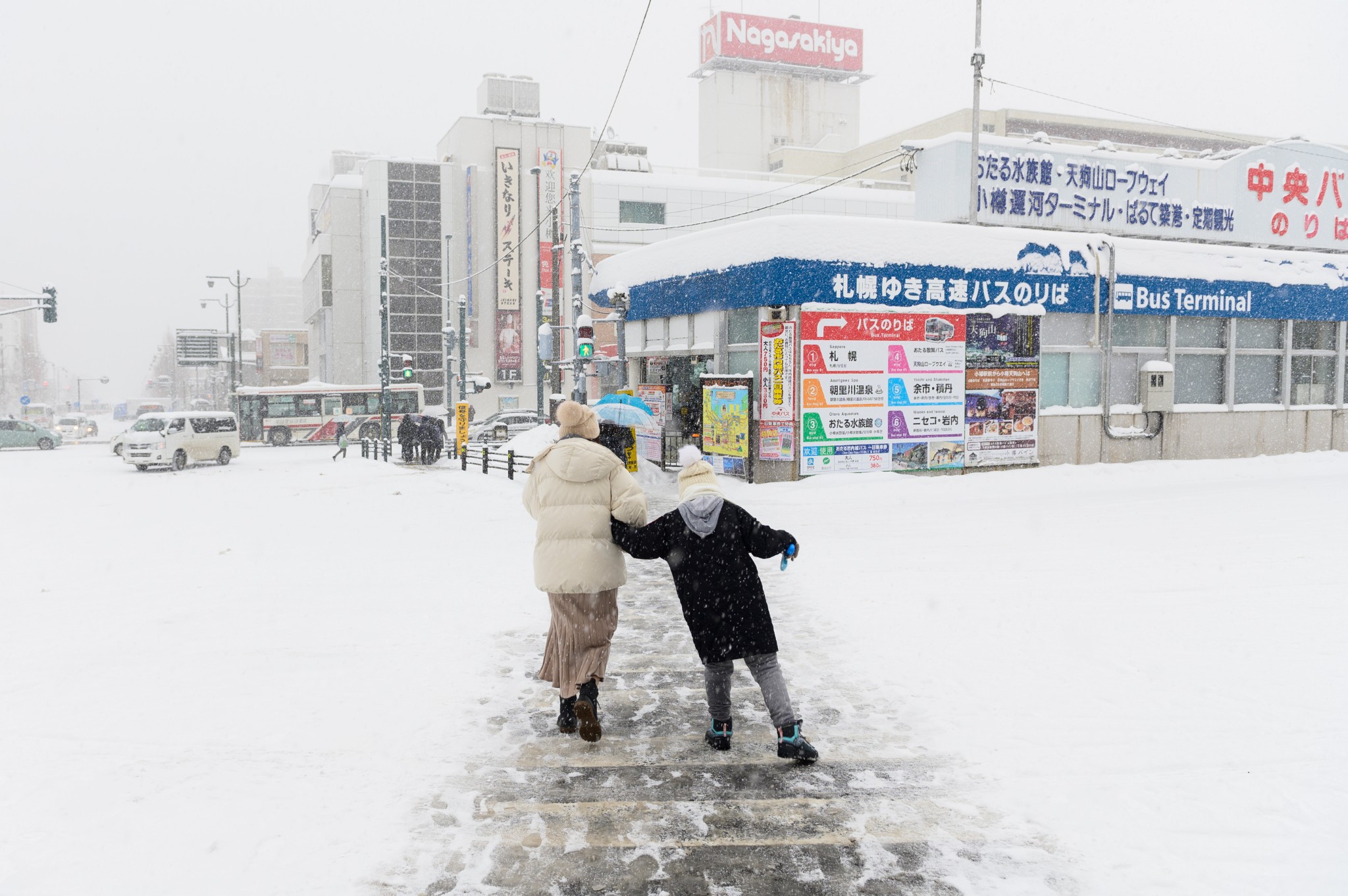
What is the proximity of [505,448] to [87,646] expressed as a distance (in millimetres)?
19886

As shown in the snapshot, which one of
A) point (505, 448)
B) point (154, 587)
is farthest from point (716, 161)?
point (154, 587)

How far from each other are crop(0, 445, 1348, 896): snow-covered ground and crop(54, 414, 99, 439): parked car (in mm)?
46396

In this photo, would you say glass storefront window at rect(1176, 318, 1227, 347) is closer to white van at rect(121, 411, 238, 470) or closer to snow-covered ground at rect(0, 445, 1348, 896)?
snow-covered ground at rect(0, 445, 1348, 896)

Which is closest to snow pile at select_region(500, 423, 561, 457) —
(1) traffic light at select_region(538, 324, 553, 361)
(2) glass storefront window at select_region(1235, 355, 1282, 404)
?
(1) traffic light at select_region(538, 324, 553, 361)

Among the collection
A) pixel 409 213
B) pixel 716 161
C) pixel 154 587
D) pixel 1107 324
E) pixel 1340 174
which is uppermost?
pixel 716 161

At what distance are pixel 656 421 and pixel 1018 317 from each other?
313 inches

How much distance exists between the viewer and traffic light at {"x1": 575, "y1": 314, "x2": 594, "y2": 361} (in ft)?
60.7

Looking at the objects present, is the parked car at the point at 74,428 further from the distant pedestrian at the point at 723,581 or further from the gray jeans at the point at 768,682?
the gray jeans at the point at 768,682

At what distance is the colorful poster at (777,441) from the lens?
16.7 meters

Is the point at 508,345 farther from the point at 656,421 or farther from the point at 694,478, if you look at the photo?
the point at 694,478

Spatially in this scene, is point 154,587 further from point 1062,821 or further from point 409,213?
point 409,213

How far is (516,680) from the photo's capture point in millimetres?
6453

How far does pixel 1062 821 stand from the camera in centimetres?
424

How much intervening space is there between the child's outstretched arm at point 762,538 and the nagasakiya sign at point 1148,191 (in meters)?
16.3
